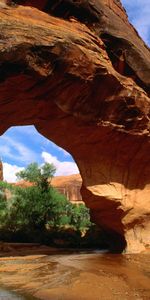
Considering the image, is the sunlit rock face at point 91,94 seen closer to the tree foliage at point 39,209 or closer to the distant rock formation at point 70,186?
the tree foliage at point 39,209

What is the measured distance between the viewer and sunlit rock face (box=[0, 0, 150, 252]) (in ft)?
26.9

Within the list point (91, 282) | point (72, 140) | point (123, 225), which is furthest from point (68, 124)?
point (91, 282)

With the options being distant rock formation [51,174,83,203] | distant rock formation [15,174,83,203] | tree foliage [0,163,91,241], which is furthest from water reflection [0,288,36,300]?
distant rock formation [51,174,83,203]

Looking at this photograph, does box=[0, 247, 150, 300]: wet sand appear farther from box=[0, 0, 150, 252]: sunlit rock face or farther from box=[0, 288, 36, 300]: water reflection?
box=[0, 0, 150, 252]: sunlit rock face

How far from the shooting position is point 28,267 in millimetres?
8430

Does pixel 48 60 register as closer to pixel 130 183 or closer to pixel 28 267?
pixel 28 267

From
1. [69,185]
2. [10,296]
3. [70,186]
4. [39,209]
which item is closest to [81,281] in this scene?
[10,296]

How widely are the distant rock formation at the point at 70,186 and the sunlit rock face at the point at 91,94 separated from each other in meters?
29.5

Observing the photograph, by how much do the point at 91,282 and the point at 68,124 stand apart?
6105 mm

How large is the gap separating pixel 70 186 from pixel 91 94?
36113mm

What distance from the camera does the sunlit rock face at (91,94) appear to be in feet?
26.9

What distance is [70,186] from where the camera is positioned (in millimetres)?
45750

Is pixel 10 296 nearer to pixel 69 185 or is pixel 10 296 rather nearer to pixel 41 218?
pixel 41 218

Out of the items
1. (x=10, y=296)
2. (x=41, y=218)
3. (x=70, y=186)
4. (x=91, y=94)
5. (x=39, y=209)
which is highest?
(x=70, y=186)
